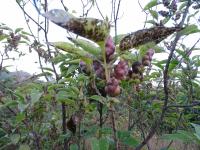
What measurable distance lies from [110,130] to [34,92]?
0.41 meters

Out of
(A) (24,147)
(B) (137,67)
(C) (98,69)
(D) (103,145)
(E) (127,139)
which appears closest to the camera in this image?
(C) (98,69)

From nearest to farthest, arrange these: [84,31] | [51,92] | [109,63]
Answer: [84,31]
[109,63]
[51,92]

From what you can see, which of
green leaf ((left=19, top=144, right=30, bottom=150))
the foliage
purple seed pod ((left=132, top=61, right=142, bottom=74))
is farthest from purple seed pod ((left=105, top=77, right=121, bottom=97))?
green leaf ((left=19, top=144, right=30, bottom=150))

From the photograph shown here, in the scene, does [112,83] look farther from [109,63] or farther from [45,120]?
[45,120]

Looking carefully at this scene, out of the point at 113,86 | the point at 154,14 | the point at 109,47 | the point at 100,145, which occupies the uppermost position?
the point at 154,14

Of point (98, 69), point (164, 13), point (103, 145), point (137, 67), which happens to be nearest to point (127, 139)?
point (103, 145)

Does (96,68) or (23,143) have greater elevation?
(96,68)

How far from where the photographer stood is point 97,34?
3.34ft

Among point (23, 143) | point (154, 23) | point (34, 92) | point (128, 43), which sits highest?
point (154, 23)

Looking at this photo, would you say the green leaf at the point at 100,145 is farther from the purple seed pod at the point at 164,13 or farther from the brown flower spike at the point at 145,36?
the purple seed pod at the point at 164,13

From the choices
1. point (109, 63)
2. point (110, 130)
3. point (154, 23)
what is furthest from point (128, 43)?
point (154, 23)

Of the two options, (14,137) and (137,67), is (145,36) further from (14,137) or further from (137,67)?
(14,137)

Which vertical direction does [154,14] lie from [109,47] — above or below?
above

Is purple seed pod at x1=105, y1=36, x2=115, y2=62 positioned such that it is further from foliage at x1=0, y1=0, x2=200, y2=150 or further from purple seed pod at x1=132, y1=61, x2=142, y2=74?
purple seed pod at x1=132, y1=61, x2=142, y2=74
